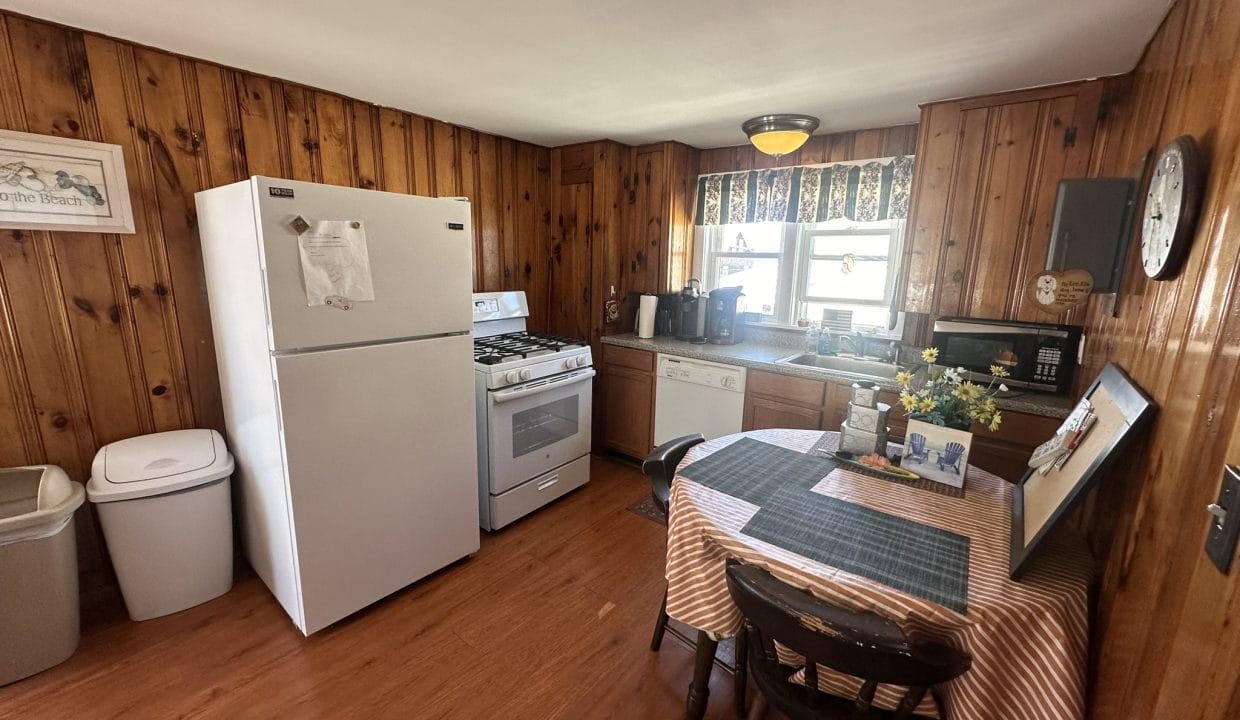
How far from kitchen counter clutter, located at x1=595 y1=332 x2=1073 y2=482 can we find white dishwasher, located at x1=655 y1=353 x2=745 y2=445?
0.07ft

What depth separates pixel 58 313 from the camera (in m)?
1.86

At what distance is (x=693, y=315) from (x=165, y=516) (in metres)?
2.80

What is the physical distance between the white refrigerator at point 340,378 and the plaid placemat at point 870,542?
1.44 meters

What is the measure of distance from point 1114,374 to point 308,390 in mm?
2372

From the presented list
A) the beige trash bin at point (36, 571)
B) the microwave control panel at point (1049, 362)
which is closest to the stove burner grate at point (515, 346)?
the beige trash bin at point (36, 571)

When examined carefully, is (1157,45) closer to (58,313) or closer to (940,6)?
(940,6)

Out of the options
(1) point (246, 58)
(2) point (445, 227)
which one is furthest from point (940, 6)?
(1) point (246, 58)

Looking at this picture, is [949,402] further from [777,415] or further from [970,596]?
[777,415]

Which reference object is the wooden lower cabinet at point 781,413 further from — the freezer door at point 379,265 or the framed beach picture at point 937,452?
the freezer door at point 379,265

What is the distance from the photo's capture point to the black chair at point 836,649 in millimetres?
929

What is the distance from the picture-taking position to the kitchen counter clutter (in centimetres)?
210

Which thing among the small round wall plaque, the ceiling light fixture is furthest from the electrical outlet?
the ceiling light fixture

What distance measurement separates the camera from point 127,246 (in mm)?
1972

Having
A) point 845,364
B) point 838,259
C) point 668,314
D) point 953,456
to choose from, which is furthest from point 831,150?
point 953,456
